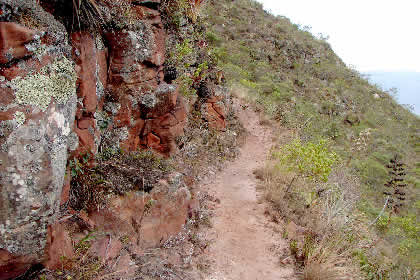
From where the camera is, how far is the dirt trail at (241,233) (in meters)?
4.06

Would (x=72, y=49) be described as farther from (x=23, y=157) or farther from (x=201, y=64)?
(x=201, y=64)

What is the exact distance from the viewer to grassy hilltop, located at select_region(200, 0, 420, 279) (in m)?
4.68

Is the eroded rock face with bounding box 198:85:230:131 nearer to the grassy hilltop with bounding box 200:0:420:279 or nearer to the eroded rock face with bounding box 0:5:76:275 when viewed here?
the grassy hilltop with bounding box 200:0:420:279

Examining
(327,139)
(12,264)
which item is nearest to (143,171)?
(12,264)

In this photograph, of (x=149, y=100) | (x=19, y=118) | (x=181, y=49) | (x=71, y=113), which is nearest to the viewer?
(x=19, y=118)

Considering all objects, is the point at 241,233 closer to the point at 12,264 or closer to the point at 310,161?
the point at 310,161

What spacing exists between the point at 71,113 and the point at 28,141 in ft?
1.82

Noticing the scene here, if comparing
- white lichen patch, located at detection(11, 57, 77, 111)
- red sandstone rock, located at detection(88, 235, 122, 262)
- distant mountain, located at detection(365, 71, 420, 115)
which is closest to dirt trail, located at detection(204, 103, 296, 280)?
red sandstone rock, located at detection(88, 235, 122, 262)

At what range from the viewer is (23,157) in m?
2.23

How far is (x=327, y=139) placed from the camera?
10391 millimetres

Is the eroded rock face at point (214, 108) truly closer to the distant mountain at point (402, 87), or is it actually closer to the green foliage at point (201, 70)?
the green foliage at point (201, 70)

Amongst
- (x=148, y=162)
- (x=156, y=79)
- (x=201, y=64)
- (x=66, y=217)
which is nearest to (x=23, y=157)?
→ (x=66, y=217)

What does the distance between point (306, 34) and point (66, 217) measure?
79.8ft

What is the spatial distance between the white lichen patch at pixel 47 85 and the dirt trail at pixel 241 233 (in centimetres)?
267
